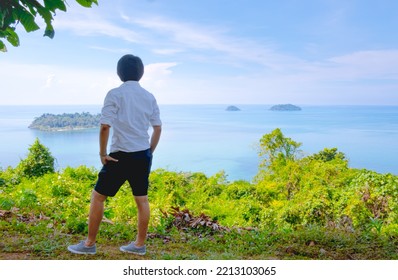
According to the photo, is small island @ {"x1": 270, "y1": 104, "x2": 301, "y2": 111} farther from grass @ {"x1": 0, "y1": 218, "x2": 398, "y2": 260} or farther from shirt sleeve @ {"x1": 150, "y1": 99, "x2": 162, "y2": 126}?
shirt sleeve @ {"x1": 150, "y1": 99, "x2": 162, "y2": 126}

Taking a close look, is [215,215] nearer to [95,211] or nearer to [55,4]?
[95,211]

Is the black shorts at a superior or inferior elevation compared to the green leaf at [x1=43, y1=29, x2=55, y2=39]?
inferior

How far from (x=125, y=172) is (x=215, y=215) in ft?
13.2

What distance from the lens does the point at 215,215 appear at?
6082 millimetres

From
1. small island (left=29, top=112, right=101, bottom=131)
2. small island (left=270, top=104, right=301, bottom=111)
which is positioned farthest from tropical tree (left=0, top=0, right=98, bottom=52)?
small island (left=270, top=104, right=301, bottom=111)

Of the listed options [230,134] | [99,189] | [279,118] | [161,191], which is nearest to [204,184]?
[161,191]

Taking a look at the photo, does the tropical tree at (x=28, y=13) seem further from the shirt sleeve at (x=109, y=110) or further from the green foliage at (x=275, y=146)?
the green foliage at (x=275, y=146)

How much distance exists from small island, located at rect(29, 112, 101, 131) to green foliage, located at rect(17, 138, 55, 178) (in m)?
1.63

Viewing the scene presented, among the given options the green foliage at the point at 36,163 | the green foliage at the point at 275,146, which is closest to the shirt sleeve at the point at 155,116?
the green foliage at the point at 36,163

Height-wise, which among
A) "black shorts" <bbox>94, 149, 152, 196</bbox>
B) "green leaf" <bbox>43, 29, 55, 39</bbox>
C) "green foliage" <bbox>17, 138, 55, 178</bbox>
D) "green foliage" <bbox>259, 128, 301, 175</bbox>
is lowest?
"green foliage" <bbox>17, 138, 55, 178</bbox>

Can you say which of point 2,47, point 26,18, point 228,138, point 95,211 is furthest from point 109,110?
point 228,138

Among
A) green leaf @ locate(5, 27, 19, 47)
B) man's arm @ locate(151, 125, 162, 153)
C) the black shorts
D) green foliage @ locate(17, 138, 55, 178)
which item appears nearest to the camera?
the black shorts

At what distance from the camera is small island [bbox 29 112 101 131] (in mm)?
9476

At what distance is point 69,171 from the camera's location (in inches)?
268
